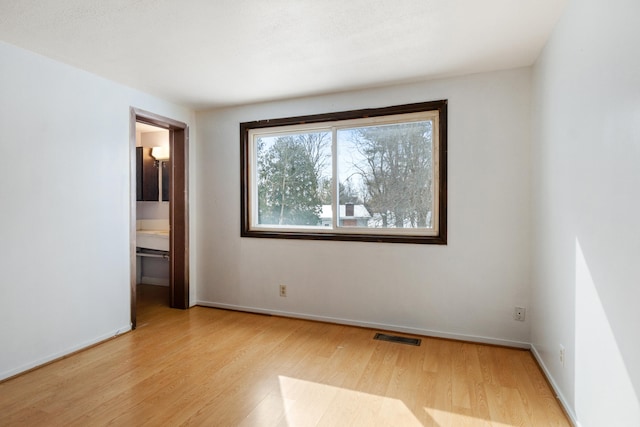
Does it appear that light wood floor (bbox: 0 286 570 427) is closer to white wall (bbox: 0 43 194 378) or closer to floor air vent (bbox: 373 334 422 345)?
floor air vent (bbox: 373 334 422 345)

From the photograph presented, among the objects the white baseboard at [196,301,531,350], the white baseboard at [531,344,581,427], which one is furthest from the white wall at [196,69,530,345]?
the white baseboard at [531,344,581,427]

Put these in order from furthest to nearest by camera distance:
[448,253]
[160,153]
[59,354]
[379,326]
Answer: [160,153], [379,326], [448,253], [59,354]

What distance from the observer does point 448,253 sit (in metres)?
3.08

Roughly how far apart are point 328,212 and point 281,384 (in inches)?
71.0

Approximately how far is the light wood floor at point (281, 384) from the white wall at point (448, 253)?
0.32 m

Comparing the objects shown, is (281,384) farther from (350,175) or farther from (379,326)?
(350,175)

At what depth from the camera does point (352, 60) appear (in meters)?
2.70

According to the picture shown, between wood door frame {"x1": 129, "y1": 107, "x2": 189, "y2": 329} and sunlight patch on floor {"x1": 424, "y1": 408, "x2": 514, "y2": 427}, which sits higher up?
wood door frame {"x1": 129, "y1": 107, "x2": 189, "y2": 329}

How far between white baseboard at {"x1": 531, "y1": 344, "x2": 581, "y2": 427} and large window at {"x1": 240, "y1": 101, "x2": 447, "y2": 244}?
1151mm

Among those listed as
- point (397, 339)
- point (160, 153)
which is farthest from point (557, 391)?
point (160, 153)

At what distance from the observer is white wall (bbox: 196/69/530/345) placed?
288 centimetres

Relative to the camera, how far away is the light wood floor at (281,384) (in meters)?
1.96

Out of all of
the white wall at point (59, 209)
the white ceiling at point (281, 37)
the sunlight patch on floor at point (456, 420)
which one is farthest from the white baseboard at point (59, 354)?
the sunlight patch on floor at point (456, 420)

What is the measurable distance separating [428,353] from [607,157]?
197 cm
